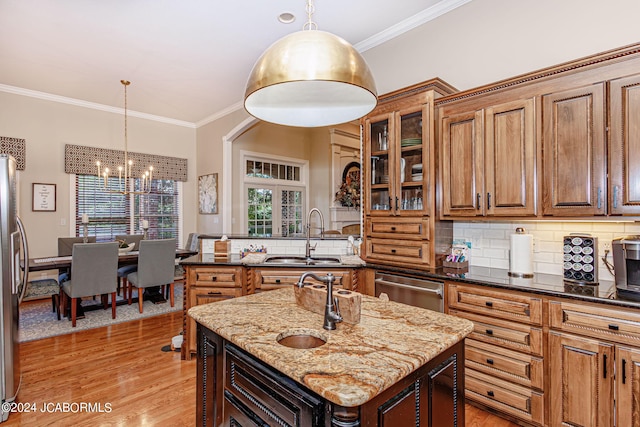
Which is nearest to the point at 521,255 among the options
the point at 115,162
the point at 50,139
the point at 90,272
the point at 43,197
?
the point at 90,272

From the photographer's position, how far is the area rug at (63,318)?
369 centimetres

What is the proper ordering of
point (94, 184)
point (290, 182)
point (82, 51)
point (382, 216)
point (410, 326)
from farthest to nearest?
point (290, 182) → point (94, 184) → point (82, 51) → point (382, 216) → point (410, 326)

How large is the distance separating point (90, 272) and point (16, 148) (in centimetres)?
267

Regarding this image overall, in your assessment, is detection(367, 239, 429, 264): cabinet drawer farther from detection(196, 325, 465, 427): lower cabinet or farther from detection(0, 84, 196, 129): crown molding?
detection(0, 84, 196, 129): crown molding

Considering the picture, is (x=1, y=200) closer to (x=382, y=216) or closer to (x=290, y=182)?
(x=382, y=216)

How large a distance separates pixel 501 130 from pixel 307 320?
6.28 ft

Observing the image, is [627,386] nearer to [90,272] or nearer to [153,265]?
[153,265]

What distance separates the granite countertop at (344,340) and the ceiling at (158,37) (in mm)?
2677

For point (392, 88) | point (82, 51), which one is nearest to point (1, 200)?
point (82, 51)

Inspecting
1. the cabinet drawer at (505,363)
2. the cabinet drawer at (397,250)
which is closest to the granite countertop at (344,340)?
the cabinet drawer at (505,363)

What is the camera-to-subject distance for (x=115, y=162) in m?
5.86

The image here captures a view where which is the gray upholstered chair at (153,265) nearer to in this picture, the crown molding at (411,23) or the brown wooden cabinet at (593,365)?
the crown molding at (411,23)

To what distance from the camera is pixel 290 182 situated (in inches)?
285

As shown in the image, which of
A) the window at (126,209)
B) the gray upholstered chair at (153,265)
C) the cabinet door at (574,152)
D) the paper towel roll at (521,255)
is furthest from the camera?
the window at (126,209)
